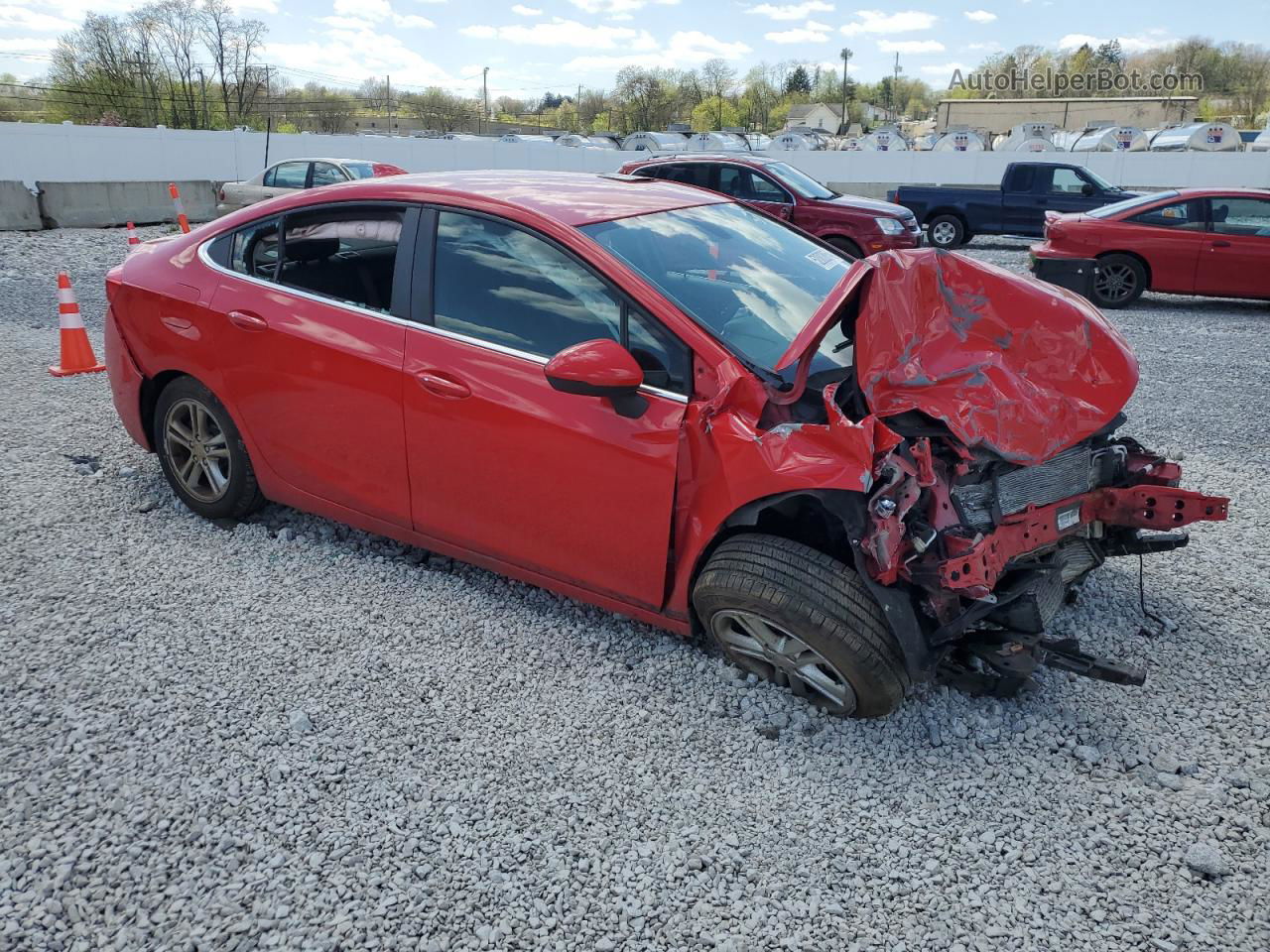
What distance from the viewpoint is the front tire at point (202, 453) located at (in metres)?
4.20

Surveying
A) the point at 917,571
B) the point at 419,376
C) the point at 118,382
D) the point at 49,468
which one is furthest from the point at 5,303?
the point at 917,571

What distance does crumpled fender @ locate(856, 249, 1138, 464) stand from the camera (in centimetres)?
280

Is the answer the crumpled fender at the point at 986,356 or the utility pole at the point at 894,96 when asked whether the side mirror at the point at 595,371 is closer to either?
the crumpled fender at the point at 986,356

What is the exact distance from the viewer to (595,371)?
9.56 feet

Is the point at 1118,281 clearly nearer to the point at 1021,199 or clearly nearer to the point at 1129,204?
the point at 1129,204

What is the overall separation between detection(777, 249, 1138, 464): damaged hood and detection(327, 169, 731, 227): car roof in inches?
40.9

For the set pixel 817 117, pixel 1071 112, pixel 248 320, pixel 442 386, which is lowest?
pixel 442 386

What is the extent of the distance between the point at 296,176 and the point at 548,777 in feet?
52.5

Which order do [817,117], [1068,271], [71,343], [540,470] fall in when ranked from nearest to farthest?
[540,470]
[71,343]
[1068,271]
[817,117]

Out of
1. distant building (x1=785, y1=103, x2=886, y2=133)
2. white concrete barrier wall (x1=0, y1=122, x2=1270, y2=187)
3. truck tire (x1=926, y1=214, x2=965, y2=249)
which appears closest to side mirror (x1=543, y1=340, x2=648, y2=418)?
truck tire (x1=926, y1=214, x2=965, y2=249)

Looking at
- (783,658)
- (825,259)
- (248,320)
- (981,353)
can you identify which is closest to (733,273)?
(825,259)

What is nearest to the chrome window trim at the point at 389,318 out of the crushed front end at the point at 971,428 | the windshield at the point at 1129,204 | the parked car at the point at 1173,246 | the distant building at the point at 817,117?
the crushed front end at the point at 971,428

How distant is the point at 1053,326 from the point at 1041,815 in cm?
147

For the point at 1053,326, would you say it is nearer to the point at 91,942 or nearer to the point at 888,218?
the point at 91,942
